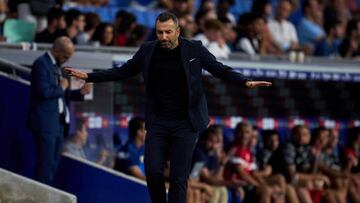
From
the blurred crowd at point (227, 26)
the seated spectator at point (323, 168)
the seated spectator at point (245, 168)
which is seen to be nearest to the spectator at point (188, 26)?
the blurred crowd at point (227, 26)

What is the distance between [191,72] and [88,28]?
471 centimetres

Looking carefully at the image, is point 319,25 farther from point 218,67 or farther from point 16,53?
point 218,67

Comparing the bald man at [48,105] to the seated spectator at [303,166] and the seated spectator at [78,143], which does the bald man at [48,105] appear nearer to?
the seated spectator at [78,143]

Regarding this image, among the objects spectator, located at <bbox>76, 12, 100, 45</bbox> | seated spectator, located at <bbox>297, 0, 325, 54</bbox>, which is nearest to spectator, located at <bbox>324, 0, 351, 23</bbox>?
seated spectator, located at <bbox>297, 0, 325, 54</bbox>

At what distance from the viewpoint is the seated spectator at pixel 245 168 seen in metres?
15.3

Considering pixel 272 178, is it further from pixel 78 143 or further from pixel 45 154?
pixel 45 154

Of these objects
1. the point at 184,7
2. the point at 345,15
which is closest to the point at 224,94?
the point at 184,7

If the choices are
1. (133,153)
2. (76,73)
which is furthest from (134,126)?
(76,73)

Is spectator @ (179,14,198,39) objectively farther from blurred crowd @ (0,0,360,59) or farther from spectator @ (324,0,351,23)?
spectator @ (324,0,351,23)

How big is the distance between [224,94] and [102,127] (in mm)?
2315

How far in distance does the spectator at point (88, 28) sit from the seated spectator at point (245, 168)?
85.5 inches

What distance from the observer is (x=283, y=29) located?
18.2 meters

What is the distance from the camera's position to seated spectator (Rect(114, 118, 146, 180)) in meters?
14.3

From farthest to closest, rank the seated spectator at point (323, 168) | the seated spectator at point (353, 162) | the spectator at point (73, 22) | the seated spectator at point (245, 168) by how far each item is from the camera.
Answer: the seated spectator at point (353, 162) < the seated spectator at point (323, 168) < the seated spectator at point (245, 168) < the spectator at point (73, 22)
